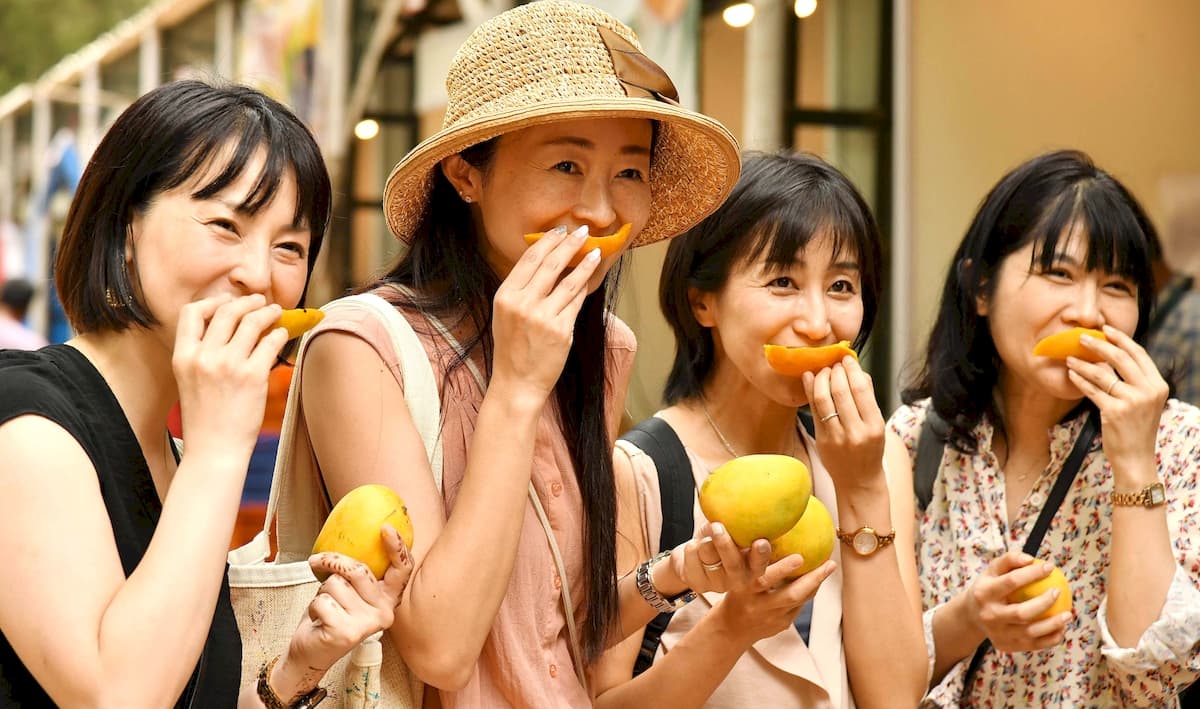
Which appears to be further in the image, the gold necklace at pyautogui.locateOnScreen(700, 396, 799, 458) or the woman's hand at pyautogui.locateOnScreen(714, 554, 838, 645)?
the gold necklace at pyautogui.locateOnScreen(700, 396, 799, 458)

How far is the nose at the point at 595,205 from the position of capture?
2496 mm

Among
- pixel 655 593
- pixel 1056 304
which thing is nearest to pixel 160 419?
pixel 655 593

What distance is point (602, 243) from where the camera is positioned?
2.46 meters

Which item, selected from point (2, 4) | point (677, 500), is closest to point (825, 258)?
point (677, 500)

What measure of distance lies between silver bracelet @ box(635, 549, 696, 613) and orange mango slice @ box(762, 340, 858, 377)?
0.52m

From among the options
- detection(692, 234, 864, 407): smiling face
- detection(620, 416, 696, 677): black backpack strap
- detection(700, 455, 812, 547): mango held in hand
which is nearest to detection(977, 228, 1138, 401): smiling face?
detection(692, 234, 864, 407): smiling face

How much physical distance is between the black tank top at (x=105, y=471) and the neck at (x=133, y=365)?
54 millimetres

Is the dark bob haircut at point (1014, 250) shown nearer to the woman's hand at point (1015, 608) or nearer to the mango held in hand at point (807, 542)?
the woman's hand at point (1015, 608)

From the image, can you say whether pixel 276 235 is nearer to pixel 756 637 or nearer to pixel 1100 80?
pixel 756 637

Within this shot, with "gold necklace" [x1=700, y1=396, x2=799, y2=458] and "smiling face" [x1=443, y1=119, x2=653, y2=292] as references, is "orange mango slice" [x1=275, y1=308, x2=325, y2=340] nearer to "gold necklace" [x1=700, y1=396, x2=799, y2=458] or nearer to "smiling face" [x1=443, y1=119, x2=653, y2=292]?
"smiling face" [x1=443, y1=119, x2=653, y2=292]

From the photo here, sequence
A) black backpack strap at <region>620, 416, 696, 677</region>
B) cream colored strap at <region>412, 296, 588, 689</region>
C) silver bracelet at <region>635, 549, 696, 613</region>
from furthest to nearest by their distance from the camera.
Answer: black backpack strap at <region>620, 416, 696, 677</region>, silver bracelet at <region>635, 549, 696, 613</region>, cream colored strap at <region>412, 296, 588, 689</region>

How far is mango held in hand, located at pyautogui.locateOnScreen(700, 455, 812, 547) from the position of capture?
2.50 m

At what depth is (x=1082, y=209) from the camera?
3369 mm

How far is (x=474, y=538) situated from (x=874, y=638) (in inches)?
44.7
